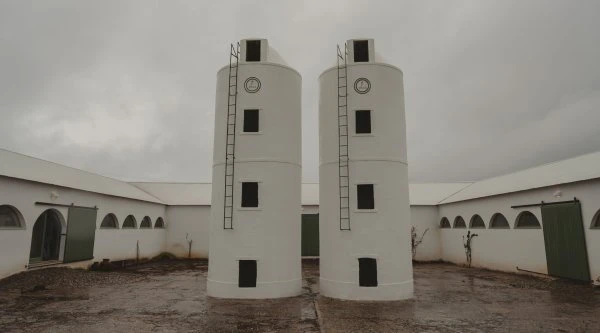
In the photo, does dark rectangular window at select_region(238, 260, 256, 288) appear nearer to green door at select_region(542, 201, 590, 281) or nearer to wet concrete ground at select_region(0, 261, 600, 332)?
wet concrete ground at select_region(0, 261, 600, 332)

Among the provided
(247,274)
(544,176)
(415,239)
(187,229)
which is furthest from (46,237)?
(544,176)

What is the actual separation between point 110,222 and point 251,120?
1364cm

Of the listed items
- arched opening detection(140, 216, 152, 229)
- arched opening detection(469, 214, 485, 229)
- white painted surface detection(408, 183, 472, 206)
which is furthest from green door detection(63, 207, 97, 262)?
arched opening detection(469, 214, 485, 229)

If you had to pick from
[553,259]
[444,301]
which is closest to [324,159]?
[444,301]

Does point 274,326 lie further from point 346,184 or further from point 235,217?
point 346,184

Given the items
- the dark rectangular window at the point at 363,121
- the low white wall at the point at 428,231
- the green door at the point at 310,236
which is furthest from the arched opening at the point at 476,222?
the dark rectangular window at the point at 363,121

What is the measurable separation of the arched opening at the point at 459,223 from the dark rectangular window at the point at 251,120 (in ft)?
54.5

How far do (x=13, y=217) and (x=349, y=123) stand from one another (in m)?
14.6

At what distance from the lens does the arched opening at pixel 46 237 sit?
A: 18.6 metres

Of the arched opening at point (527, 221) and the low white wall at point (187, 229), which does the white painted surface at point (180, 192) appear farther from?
the arched opening at point (527, 221)

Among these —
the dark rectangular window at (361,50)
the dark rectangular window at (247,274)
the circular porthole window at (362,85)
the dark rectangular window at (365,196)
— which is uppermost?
the dark rectangular window at (361,50)

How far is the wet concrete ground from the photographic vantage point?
10.0m

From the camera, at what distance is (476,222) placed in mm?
23812

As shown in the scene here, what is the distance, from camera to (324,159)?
15.8 m
